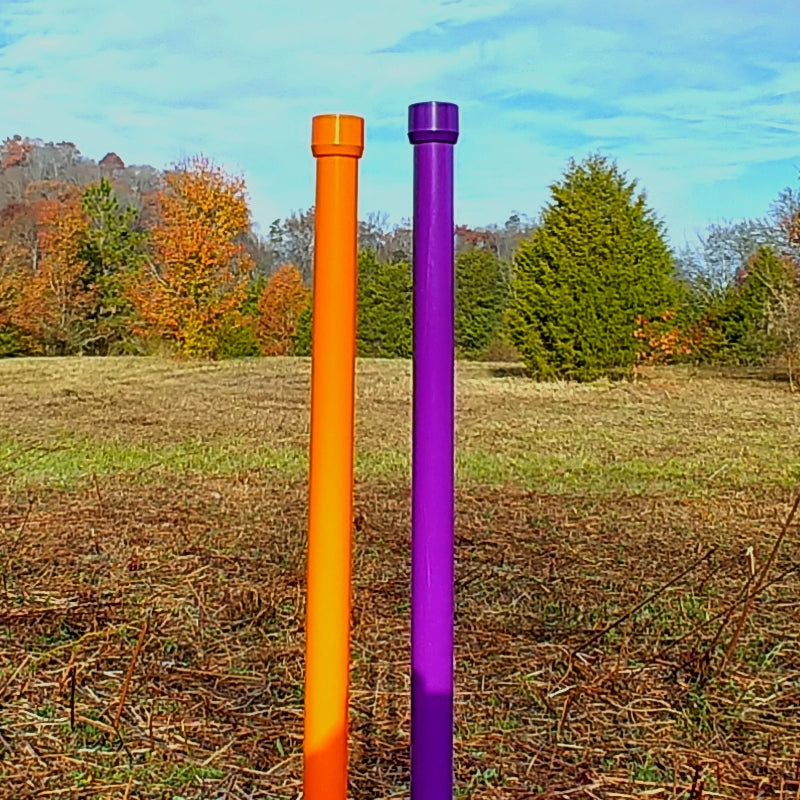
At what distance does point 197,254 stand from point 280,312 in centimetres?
174

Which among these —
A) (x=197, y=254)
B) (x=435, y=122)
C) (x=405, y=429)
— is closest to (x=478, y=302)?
(x=197, y=254)

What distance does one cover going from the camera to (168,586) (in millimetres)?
3166

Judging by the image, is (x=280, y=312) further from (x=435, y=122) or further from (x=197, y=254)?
Answer: (x=435, y=122)

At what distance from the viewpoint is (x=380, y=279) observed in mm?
15539

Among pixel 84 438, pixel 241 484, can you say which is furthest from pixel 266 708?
pixel 84 438

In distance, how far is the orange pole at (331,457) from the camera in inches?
50.4

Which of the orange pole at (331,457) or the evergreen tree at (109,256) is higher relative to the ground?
the evergreen tree at (109,256)

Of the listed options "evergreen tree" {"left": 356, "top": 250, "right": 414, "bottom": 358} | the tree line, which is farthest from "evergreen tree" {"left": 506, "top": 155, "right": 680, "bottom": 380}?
"evergreen tree" {"left": 356, "top": 250, "right": 414, "bottom": 358}

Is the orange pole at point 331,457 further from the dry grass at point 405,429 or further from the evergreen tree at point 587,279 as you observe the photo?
the evergreen tree at point 587,279

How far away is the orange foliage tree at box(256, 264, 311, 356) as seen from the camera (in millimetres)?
16788

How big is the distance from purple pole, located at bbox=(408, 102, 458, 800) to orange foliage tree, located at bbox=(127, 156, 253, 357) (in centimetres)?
1463

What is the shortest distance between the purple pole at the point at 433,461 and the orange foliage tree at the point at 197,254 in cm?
A: 1463

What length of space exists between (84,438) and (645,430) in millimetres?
3803

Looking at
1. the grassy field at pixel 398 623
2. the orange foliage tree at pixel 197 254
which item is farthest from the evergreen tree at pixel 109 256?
the grassy field at pixel 398 623
